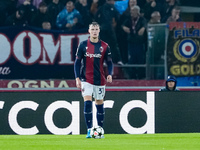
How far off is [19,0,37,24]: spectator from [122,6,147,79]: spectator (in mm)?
2135

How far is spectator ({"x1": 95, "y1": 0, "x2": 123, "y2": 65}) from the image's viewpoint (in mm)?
14188

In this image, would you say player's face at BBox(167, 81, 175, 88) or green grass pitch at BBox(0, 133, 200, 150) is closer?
green grass pitch at BBox(0, 133, 200, 150)

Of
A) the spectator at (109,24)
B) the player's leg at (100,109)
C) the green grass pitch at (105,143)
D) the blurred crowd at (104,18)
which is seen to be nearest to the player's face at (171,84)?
the blurred crowd at (104,18)

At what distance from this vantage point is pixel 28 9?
1436cm

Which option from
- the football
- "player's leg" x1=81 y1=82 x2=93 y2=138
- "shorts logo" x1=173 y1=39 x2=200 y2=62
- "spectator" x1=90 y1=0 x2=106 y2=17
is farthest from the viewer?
"spectator" x1=90 y1=0 x2=106 y2=17

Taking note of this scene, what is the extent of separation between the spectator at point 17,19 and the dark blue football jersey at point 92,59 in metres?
5.13

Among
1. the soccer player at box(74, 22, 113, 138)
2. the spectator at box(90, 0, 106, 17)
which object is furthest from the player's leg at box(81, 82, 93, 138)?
the spectator at box(90, 0, 106, 17)

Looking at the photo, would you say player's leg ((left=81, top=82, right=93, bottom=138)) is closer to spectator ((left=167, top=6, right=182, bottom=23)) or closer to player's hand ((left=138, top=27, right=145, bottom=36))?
player's hand ((left=138, top=27, right=145, bottom=36))

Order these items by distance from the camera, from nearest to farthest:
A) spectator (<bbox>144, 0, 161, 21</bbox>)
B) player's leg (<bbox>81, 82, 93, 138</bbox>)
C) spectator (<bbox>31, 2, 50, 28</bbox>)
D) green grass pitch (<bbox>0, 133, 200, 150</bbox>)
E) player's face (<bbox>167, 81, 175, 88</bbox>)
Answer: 1. green grass pitch (<bbox>0, 133, 200, 150</bbox>)
2. player's leg (<bbox>81, 82, 93, 138</bbox>)
3. player's face (<bbox>167, 81, 175, 88</bbox>)
4. spectator (<bbox>31, 2, 50, 28</bbox>)
5. spectator (<bbox>144, 0, 161, 21</bbox>)

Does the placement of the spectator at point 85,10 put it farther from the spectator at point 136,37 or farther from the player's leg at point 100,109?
the player's leg at point 100,109

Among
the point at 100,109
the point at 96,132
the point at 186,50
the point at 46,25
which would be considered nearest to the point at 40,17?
the point at 46,25

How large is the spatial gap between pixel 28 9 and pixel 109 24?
6.26 feet

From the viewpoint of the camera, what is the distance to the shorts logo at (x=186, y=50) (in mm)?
13847

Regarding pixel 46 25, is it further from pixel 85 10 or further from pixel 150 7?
pixel 150 7
